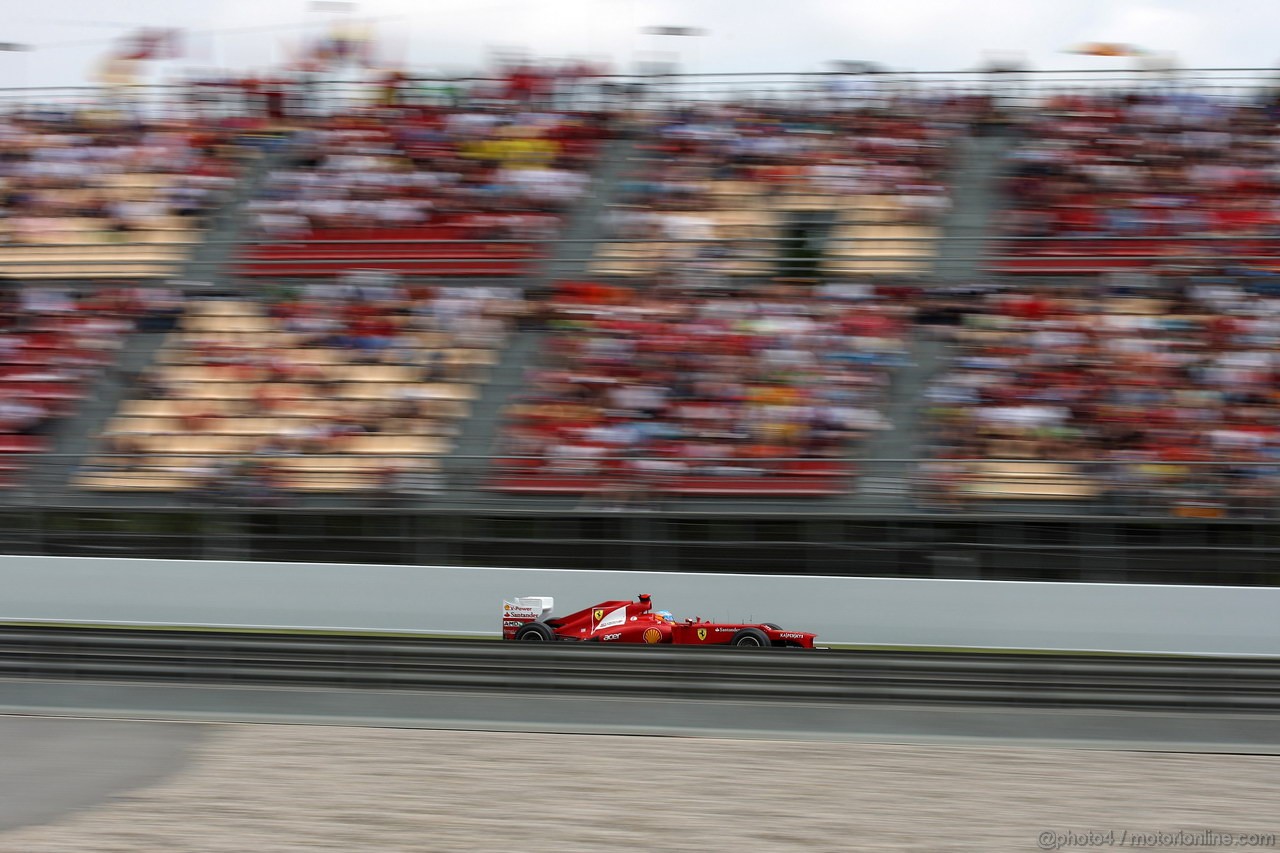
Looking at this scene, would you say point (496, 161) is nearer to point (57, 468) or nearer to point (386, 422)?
point (386, 422)

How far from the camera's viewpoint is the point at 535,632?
9648 mm

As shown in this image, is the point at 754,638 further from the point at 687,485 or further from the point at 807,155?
the point at 807,155

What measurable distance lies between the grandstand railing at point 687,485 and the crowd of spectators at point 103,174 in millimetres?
3884

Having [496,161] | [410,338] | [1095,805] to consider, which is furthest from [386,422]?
[1095,805]

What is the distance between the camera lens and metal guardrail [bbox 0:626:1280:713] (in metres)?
8.16

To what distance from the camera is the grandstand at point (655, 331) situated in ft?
32.6

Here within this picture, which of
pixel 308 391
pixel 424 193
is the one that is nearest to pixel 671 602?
pixel 308 391

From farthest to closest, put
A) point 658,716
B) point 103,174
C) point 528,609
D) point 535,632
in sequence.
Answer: point 103,174
point 528,609
point 535,632
point 658,716

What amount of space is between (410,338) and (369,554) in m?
2.68

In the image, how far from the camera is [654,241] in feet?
43.4

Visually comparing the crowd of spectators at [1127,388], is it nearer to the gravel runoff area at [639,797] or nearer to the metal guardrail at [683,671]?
the metal guardrail at [683,671]

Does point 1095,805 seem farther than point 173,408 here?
No

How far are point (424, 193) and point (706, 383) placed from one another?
168 inches

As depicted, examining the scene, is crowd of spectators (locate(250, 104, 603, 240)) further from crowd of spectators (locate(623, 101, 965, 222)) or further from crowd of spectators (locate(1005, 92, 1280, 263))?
crowd of spectators (locate(1005, 92, 1280, 263))
